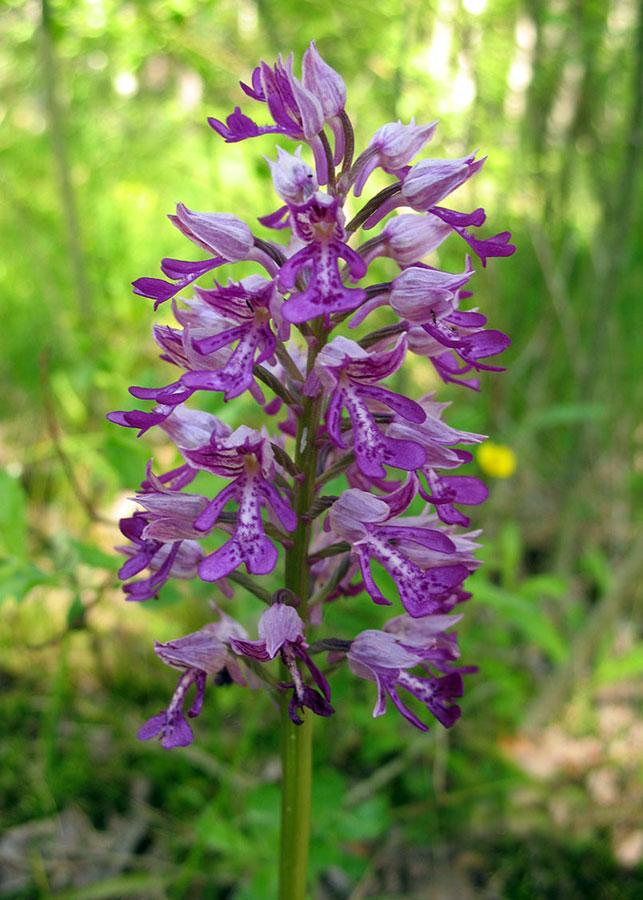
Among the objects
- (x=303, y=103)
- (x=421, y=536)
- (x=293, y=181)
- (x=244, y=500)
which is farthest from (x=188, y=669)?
(x=303, y=103)

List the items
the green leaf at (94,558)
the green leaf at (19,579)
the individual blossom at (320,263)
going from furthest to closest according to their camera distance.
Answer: the green leaf at (94,558), the green leaf at (19,579), the individual blossom at (320,263)

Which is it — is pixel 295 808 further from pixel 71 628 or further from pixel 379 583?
pixel 71 628

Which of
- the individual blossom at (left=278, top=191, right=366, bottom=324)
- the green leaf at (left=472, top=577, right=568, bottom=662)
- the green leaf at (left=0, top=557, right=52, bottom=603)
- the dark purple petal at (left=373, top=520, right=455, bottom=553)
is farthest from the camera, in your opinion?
the green leaf at (left=472, top=577, right=568, bottom=662)

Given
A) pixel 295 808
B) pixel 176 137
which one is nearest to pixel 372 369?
pixel 295 808

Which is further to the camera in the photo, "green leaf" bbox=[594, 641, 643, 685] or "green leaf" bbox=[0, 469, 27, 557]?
"green leaf" bbox=[594, 641, 643, 685]

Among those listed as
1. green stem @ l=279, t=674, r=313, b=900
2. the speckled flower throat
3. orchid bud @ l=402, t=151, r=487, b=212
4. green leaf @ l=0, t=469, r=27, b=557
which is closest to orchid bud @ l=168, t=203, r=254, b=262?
the speckled flower throat

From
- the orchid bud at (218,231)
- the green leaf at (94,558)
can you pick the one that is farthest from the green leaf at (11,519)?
the orchid bud at (218,231)

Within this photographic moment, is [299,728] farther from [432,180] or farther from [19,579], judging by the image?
[432,180]

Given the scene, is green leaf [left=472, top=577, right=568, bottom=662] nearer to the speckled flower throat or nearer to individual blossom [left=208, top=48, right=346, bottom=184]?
the speckled flower throat

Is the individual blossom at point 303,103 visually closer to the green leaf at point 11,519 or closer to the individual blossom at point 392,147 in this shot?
the individual blossom at point 392,147
